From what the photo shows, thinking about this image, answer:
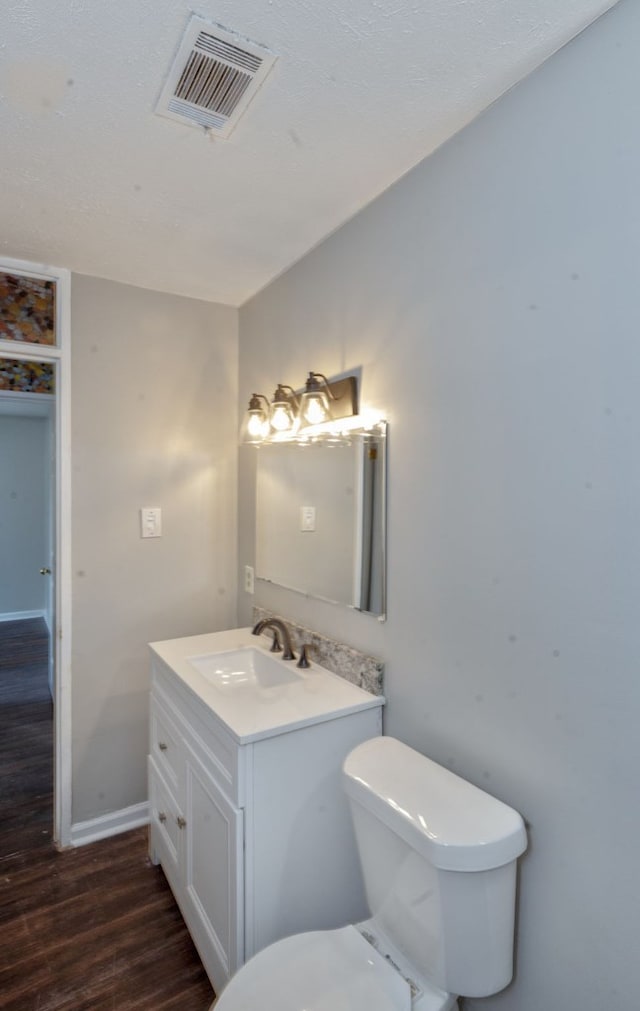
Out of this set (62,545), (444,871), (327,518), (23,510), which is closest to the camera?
(444,871)

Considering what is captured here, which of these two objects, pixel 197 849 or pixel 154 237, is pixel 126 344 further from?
pixel 197 849

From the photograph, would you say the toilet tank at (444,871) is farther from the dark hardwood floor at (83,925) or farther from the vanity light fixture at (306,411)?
the vanity light fixture at (306,411)

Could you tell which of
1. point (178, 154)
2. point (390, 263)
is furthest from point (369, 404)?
point (178, 154)

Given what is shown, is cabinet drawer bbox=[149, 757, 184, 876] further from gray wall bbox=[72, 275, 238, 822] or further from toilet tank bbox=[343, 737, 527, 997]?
toilet tank bbox=[343, 737, 527, 997]

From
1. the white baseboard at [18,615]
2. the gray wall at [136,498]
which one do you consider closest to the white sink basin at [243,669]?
the gray wall at [136,498]

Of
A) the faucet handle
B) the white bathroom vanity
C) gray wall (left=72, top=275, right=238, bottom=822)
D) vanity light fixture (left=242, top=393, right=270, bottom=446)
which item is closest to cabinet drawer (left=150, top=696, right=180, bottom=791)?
the white bathroom vanity

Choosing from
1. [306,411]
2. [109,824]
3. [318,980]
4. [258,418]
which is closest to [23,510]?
[109,824]

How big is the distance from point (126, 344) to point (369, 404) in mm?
1234

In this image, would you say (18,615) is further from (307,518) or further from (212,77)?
(212,77)

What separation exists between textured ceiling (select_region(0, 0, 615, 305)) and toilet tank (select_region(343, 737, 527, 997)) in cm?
157

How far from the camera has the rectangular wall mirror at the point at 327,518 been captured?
1.64 metres

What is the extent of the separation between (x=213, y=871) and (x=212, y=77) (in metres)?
2.01

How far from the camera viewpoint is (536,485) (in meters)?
1.14

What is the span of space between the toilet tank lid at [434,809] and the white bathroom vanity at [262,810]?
7.9 inches
